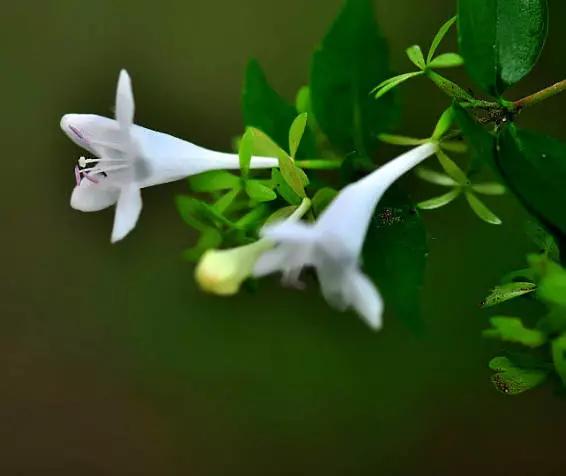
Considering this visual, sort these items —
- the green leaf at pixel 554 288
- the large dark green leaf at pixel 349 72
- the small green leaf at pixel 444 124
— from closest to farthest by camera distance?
the green leaf at pixel 554 288, the small green leaf at pixel 444 124, the large dark green leaf at pixel 349 72

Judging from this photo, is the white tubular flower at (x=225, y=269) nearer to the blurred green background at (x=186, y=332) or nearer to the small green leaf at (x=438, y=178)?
the small green leaf at (x=438, y=178)

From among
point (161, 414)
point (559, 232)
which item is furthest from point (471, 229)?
point (559, 232)

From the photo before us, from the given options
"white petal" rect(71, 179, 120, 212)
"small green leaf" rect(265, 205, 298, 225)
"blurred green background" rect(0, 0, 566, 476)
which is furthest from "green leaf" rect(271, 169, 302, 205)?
"blurred green background" rect(0, 0, 566, 476)

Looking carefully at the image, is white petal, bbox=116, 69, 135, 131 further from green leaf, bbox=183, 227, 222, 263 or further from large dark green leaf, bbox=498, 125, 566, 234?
large dark green leaf, bbox=498, 125, 566, 234

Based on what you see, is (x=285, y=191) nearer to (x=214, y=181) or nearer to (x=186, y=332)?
(x=214, y=181)

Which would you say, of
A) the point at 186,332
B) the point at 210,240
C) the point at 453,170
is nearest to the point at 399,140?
the point at 453,170

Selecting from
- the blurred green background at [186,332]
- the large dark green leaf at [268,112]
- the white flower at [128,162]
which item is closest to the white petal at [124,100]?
the white flower at [128,162]
